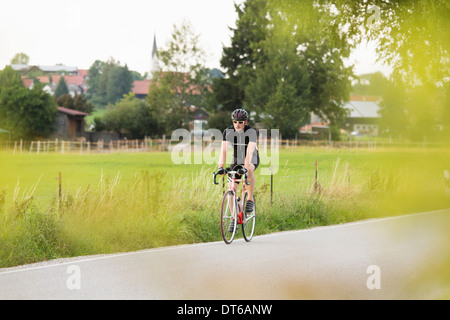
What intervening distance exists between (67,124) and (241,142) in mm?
56334

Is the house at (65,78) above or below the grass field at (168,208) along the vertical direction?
above

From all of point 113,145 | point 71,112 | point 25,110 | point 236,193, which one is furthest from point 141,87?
point 236,193

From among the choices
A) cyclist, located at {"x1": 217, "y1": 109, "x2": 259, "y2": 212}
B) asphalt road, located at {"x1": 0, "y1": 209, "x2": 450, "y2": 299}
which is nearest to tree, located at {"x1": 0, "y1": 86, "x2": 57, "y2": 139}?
asphalt road, located at {"x1": 0, "y1": 209, "x2": 450, "y2": 299}

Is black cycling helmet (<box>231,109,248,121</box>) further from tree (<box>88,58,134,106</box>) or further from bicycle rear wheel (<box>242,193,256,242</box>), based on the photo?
tree (<box>88,58,134,106</box>)

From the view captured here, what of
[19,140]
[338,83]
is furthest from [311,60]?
[19,140]

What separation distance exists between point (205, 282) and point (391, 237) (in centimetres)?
590

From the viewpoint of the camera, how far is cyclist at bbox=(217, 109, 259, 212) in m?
9.69

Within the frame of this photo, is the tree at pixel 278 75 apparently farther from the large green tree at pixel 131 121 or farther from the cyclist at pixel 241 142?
the cyclist at pixel 241 142

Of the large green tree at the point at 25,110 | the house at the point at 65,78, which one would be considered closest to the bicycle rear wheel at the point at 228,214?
the large green tree at the point at 25,110

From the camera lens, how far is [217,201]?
44.3 ft

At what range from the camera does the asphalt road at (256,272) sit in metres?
7.29

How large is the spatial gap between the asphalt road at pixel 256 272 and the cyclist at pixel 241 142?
1.52 m
